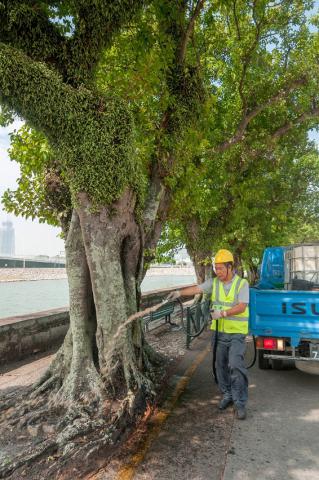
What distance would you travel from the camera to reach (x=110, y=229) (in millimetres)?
5172

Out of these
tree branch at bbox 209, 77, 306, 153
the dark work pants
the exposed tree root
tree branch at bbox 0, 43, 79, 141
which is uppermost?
tree branch at bbox 209, 77, 306, 153

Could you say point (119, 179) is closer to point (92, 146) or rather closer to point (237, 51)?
point (92, 146)

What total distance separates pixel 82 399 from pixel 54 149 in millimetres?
2956

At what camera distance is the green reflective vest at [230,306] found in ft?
17.7

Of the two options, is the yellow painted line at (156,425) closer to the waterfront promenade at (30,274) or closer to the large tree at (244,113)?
the large tree at (244,113)

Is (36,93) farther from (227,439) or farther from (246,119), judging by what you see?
(246,119)

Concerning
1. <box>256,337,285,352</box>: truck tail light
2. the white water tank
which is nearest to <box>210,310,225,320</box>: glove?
<box>256,337,285,352</box>: truck tail light

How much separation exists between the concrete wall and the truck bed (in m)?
4.63

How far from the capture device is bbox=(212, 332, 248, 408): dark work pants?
5145mm

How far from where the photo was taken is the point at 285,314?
252 inches

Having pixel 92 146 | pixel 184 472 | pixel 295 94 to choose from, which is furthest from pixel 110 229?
pixel 295 94

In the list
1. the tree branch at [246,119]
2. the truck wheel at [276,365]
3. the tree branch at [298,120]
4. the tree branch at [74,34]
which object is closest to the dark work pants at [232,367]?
the truck wheel at [276,365]

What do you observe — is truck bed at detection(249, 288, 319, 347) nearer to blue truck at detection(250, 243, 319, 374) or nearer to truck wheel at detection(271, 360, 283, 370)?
blue truck at detection(250, 243, 319, 374)

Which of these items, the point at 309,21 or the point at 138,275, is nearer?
the point at 138,275
